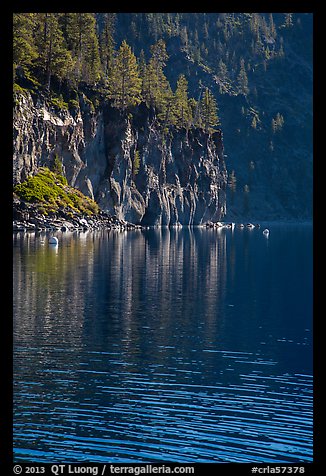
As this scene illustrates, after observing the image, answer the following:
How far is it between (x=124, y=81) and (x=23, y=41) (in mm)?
40698

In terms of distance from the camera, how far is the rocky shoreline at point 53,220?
138 metres

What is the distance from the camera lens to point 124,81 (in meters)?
188

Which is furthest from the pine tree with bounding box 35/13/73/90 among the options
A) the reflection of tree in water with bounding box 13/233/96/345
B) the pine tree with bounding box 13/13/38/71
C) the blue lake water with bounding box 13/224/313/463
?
the blue lake water with bounding box 13/224/313/463

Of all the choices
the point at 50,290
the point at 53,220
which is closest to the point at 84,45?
the point at 53,220

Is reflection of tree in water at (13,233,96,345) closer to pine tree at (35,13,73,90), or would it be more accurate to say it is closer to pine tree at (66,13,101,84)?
pine tree at (35,13,73,90)

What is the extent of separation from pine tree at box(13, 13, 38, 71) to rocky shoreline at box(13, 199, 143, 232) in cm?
3226

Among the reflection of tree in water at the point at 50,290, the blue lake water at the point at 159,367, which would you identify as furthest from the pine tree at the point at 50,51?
the blue lake water at the point at 159,367

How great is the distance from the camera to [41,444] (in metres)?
27.6

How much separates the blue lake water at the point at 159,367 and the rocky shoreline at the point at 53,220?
2178 inches

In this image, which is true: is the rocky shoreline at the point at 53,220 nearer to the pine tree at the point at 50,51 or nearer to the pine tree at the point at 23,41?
the pine tree at the point at 50,51
